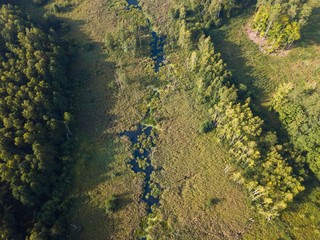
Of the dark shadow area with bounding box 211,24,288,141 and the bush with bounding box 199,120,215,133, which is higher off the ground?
the dark shadow area with bounding box 211,24,288,141

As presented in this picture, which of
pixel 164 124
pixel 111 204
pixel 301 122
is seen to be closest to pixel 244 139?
pixel 301 122

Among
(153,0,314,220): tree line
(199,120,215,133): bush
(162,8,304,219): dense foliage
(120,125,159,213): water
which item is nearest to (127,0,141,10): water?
(153,0,314,220): tree line

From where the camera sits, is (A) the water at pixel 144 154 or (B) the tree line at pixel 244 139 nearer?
(B) the tree line at pixel 244 139

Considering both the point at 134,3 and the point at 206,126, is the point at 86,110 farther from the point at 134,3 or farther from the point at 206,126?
the point at 134,3

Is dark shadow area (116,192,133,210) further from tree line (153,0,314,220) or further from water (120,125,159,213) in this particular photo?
tree line (153,0,314,220)

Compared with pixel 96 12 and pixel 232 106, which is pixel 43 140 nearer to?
pixel 232 106

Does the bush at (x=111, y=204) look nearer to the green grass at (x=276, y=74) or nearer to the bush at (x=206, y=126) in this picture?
the bush at (x=206, y=126)

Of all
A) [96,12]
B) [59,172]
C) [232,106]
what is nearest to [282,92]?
[232,106]

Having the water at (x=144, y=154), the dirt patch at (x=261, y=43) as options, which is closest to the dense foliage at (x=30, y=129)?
the water at (x=144, y=154)
